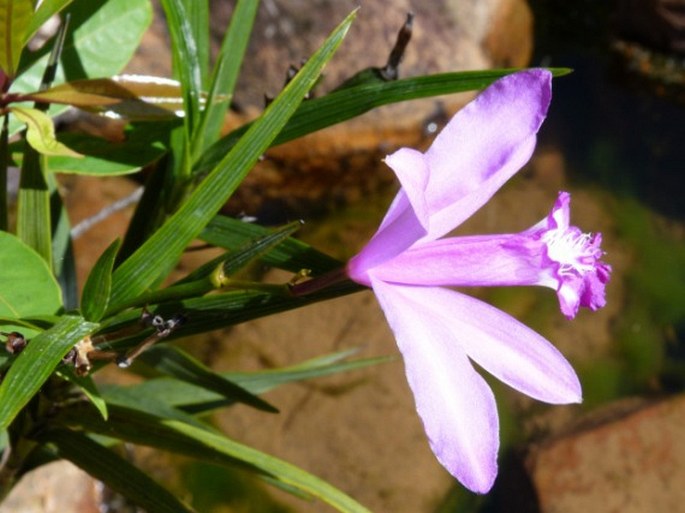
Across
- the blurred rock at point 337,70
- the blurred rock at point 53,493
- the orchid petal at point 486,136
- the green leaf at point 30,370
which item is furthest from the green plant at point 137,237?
the blurred rock at point 337,70

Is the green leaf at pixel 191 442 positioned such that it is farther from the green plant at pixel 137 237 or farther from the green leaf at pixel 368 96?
the green leaf at pixel 368 96

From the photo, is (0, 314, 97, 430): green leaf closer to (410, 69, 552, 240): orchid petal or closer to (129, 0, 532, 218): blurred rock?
(410, 69, 552, 240): orchid petal

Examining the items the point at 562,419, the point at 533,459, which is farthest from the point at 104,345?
the point at 562,419

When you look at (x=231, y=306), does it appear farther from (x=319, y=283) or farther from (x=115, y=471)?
(x=115, y=471)

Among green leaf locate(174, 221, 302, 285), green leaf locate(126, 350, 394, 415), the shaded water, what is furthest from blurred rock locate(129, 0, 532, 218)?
green leaf locate(174, 221, 302, 285)

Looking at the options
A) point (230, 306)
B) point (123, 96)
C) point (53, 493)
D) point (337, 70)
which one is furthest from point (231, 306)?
point (337, 70)
